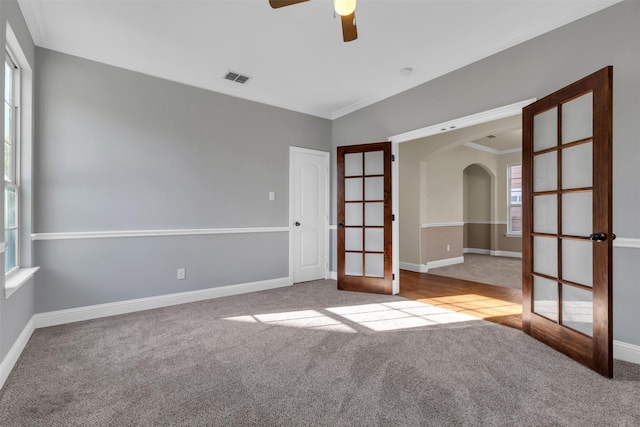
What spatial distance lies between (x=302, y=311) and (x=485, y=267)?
14.9 feet

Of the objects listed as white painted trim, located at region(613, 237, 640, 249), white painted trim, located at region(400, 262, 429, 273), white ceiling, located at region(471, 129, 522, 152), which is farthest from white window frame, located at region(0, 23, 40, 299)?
white ceiling, located at region(471, 129, 522, 152)

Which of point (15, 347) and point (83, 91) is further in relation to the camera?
point (83, 91)

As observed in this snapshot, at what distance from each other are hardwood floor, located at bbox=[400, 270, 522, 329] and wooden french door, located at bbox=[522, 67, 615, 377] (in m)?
0.56

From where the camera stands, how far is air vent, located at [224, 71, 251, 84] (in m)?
3.58

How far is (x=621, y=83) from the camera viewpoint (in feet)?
7.22

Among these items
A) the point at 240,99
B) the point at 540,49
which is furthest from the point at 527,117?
the point at 240,99

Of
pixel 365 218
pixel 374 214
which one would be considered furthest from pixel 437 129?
pixel 365 218

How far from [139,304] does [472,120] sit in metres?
4.09

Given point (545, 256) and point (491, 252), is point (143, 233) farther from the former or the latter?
point (491, 252)

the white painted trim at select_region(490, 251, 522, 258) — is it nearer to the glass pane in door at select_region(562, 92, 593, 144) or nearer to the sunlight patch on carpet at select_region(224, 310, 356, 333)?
the glass pane in door at select_region(562, 92, 593, 144)

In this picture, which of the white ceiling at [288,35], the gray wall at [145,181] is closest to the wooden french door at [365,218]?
the gray wall at [145,181]

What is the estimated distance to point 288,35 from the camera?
110 inches

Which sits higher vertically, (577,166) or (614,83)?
(614,83)

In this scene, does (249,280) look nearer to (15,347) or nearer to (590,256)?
(15,347)
